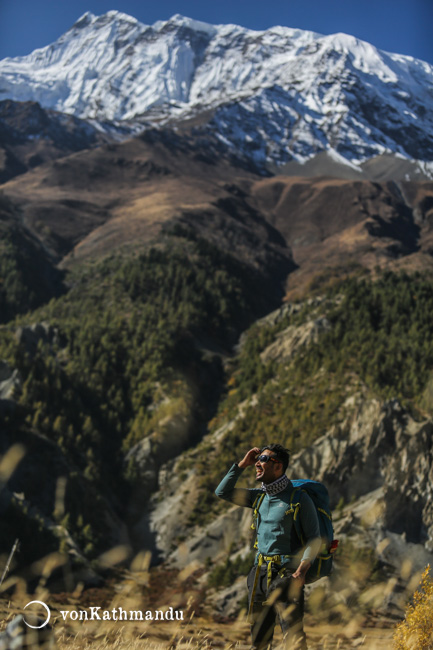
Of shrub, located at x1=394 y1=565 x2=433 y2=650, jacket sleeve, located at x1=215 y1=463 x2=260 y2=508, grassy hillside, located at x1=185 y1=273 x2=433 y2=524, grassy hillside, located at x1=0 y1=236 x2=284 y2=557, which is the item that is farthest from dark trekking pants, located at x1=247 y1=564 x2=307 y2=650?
grassy hillside, located at x1=185 y1=273 x2=433 y2=524

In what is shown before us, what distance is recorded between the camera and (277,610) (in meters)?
5.61

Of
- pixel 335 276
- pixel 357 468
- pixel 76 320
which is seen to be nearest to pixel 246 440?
pixel 357 468

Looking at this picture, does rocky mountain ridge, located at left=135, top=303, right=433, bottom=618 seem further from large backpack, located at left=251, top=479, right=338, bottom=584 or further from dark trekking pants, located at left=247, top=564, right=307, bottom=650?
large backpack, located at left=251, top=479, right=338, bottom=584

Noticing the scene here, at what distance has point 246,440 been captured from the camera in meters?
46.3

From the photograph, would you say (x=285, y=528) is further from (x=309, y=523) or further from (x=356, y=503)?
(x=356, y=503)

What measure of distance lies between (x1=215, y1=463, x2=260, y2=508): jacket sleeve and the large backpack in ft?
0.65

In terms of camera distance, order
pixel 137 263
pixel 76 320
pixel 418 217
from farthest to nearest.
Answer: pixel 418 217, pixel 137 263, pixel 76 320

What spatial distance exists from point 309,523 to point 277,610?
86 centimetres

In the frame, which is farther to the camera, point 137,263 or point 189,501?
point 137,263

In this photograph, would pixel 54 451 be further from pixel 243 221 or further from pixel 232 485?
pixel 243 221

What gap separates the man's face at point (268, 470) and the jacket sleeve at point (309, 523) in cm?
33

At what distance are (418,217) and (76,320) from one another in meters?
104

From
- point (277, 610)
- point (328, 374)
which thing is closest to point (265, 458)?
point (277, 610)

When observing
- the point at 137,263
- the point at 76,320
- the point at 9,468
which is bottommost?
the point at 9,468
